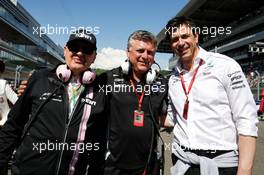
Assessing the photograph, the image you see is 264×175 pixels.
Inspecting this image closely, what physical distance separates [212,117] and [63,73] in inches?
48.8

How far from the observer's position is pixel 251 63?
3666 cm

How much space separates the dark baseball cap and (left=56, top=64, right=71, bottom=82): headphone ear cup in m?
0.24

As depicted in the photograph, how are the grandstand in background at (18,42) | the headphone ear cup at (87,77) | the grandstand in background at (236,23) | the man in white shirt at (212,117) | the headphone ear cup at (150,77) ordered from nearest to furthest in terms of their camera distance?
1. the man in white shirt at (212,117)
2. the headphone ear cup at (87,77)
3. the headphone ear cup at (150,77)
4. the grandstand in background at (236,23)
5. the grandstand in background at (18,42)

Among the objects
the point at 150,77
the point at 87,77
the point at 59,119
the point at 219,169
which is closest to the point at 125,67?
the point at 150,77

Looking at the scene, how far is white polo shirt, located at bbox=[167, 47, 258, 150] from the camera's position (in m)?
2.28

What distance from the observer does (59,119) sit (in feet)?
7.82

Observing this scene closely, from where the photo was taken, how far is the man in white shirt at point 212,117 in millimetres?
2264

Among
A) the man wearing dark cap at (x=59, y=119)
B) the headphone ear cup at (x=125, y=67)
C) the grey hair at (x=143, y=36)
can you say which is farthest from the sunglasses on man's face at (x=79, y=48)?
the grey hair at (x=143, y=36)

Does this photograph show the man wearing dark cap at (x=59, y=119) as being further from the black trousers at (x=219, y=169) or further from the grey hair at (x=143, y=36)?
the black trousers at (x=219, y=169)

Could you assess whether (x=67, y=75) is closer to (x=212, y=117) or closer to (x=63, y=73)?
(x=63, y=73)

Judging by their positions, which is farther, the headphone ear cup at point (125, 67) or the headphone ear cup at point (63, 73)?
the headphone ear cup at point (125, 67)

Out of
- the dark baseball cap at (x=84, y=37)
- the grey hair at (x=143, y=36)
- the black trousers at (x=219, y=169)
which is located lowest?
the black trousers at (x=219, y=169)

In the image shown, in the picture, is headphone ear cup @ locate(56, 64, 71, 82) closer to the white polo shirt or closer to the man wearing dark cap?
the man wearing dark cap

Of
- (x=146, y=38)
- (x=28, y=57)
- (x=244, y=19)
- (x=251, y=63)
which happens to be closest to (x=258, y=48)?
(x=146, y=38)
